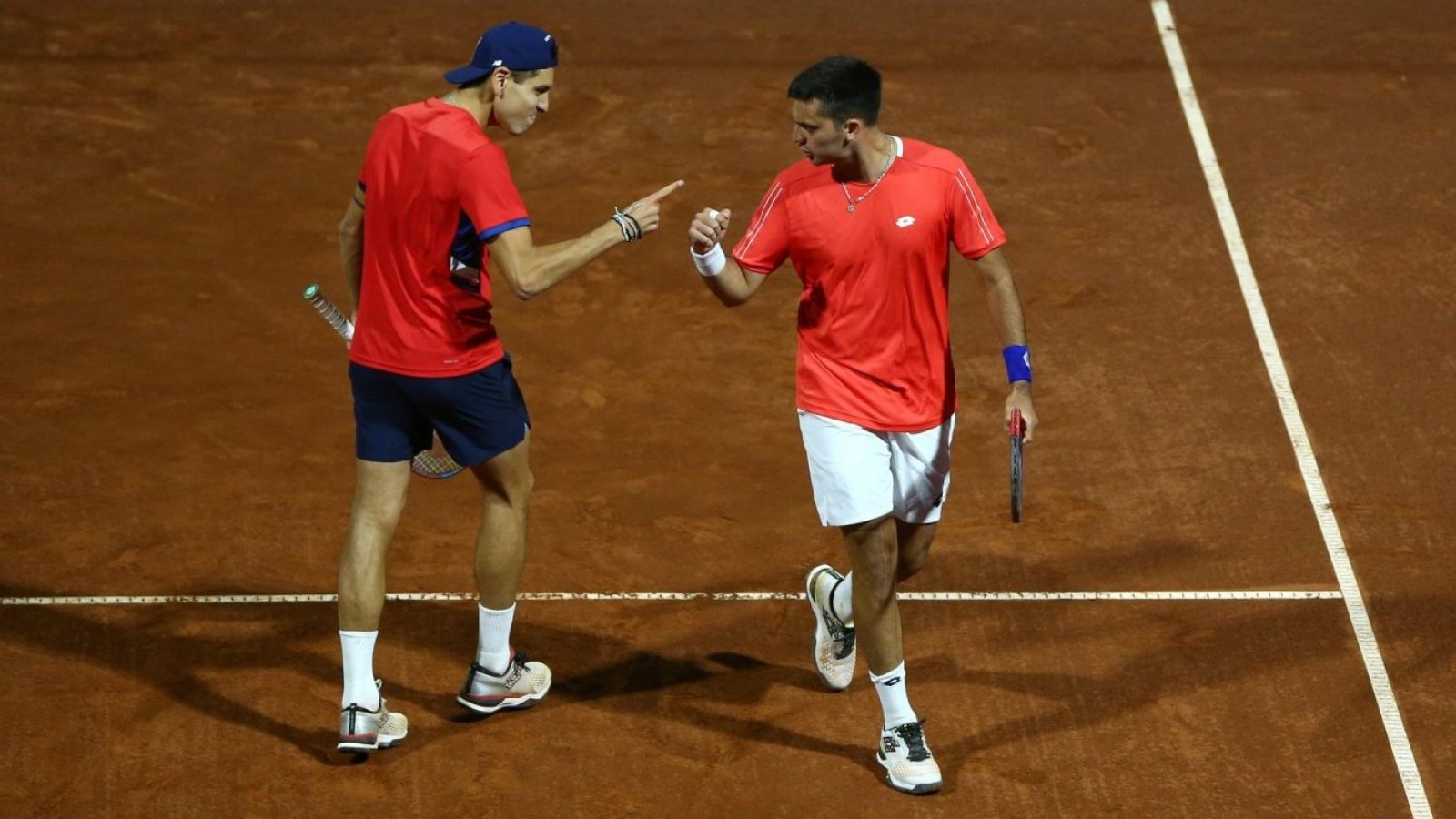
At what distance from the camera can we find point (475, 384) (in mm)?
6305

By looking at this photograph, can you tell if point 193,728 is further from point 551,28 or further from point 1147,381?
point 551,28

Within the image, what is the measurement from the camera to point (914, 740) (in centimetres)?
645

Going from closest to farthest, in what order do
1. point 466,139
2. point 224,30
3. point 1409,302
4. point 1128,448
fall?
1. point 466,139
2. point 1128,448
3. point 1409,302
4. point 224,30

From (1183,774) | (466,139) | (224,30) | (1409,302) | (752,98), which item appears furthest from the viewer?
(224,30)

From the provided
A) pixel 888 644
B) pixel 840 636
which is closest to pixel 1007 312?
pixel 888 644

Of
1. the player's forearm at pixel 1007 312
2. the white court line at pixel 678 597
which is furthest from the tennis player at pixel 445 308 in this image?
the player's forearm at pixel 1007 312

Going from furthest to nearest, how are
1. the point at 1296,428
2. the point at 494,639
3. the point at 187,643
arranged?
the point at 1296,428 → the point at 187,643 → the point at 494,639

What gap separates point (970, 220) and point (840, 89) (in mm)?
599

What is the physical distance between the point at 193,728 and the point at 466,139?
2.25 meters

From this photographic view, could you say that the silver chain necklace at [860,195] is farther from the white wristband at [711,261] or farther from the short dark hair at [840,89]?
the white wristband at [711,261]

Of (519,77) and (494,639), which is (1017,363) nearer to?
(519,77)

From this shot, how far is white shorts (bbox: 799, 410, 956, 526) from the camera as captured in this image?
20.4 ft

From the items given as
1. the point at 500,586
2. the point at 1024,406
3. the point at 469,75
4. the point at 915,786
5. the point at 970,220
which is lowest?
the point at 915,786

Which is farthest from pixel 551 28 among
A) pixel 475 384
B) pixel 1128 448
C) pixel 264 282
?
pixel 475 384
